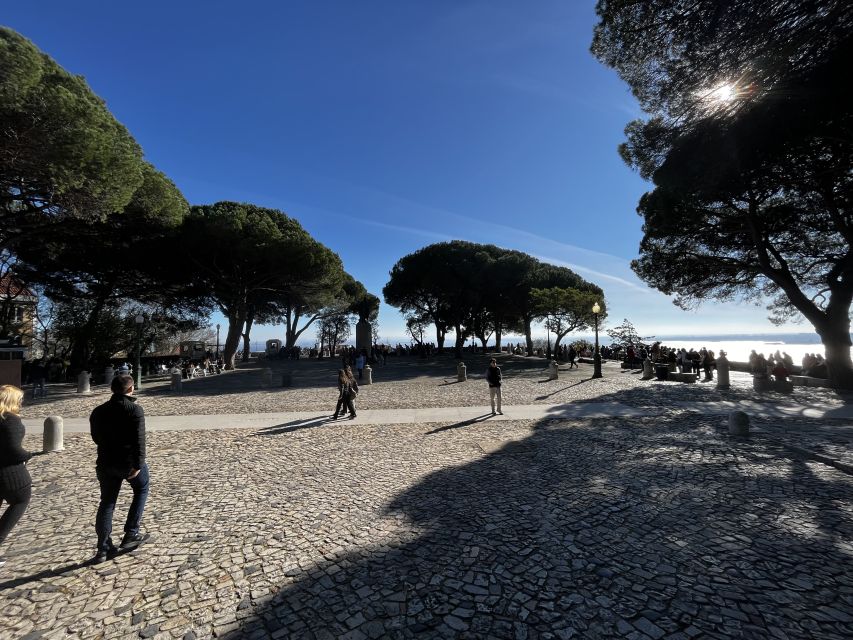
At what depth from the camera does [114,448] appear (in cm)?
335

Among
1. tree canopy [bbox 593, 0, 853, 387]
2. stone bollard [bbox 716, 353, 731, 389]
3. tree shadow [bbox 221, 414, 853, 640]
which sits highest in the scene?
tree canopy [bbox 593, 0, 853, 387]

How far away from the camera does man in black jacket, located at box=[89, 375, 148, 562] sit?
3324 millimetres

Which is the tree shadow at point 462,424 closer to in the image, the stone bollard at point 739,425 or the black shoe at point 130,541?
the stone bollard at point 739,425

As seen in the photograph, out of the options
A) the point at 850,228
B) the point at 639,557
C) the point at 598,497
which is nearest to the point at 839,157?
the point at 850,228

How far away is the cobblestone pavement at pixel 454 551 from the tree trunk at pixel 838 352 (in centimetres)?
1185

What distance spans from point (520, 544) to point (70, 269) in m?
29.8

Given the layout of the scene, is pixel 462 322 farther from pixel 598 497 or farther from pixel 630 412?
pixel 598 497

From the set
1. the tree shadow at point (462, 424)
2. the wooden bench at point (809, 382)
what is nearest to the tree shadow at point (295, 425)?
the tree shadow at point (462, 424)

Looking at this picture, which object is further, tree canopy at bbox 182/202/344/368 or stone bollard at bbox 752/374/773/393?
tree canopy at bbox 182/202/344/368

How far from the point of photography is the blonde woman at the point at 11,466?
9.98ft

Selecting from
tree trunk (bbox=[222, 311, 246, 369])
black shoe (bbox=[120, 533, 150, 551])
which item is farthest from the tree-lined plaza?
tree trunk (bbox=[222, 311, 246, 369])

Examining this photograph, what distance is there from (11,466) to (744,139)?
15866 mm

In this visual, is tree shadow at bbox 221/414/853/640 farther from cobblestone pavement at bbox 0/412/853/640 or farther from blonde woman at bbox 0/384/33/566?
blonde woman at bbox 0/384/33/566

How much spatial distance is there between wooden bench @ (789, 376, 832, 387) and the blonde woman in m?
21.4
